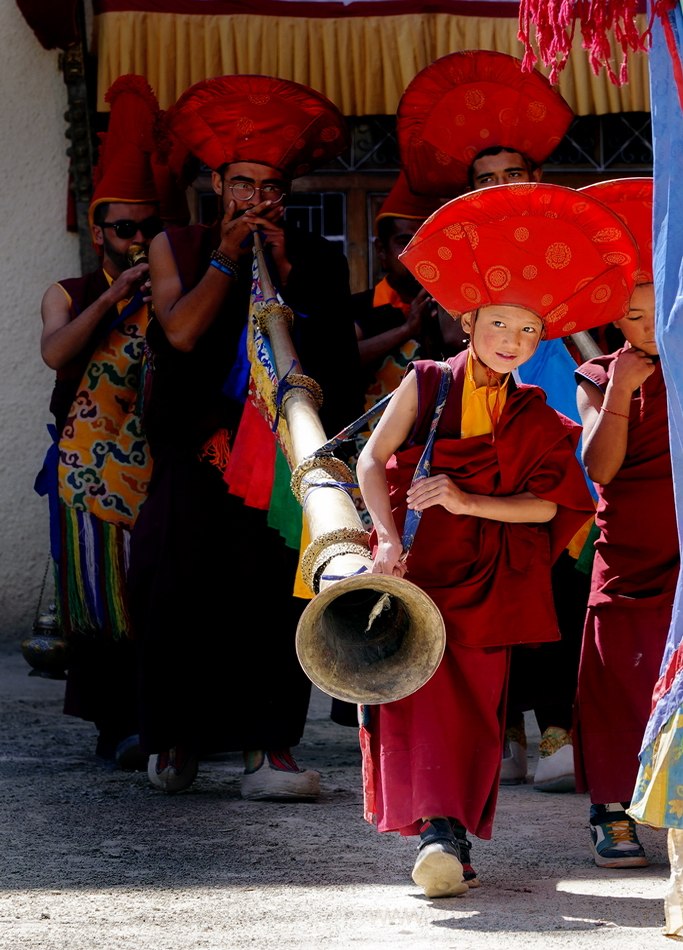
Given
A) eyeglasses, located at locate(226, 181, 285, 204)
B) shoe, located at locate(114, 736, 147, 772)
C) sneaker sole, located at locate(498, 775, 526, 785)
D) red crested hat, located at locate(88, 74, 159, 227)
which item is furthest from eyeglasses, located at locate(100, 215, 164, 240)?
sneaker sole, located at locate(498, 775, 526, 785)

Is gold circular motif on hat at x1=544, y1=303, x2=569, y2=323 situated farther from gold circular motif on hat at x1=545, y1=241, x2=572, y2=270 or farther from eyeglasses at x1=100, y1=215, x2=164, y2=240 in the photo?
eyeglasses at x1=100, y1=215, x2=164, y2=240

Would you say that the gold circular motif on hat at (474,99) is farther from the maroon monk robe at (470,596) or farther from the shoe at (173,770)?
the shoe at (173,770)

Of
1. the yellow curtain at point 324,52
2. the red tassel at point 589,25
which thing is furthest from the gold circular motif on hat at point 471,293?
the yellow curtain at point 324,52

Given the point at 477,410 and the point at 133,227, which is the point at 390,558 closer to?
the point at 477,410

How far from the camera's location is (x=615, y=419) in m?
4.12

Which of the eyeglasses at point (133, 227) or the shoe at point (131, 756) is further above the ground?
the eyeglasses at point (133, 227)

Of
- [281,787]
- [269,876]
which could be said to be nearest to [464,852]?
[269,876]

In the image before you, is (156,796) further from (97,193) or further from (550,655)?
(97,193)

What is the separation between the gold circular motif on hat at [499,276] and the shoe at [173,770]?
1777 mm

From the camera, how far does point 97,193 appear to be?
5.44 metres

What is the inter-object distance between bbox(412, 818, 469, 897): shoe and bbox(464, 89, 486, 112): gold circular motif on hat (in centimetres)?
241

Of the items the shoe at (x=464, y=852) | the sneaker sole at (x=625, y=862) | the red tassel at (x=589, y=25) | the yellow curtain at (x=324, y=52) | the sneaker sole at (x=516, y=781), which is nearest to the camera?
the red tassel at (x=589, y=25)

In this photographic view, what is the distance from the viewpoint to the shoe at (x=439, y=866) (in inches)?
143

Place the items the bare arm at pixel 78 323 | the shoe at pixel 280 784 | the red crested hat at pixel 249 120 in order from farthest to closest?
1. the bare arm at pixel 78 323
2. the red crested hat at pixel 249 120
3. the shoe at pixel 280 784
